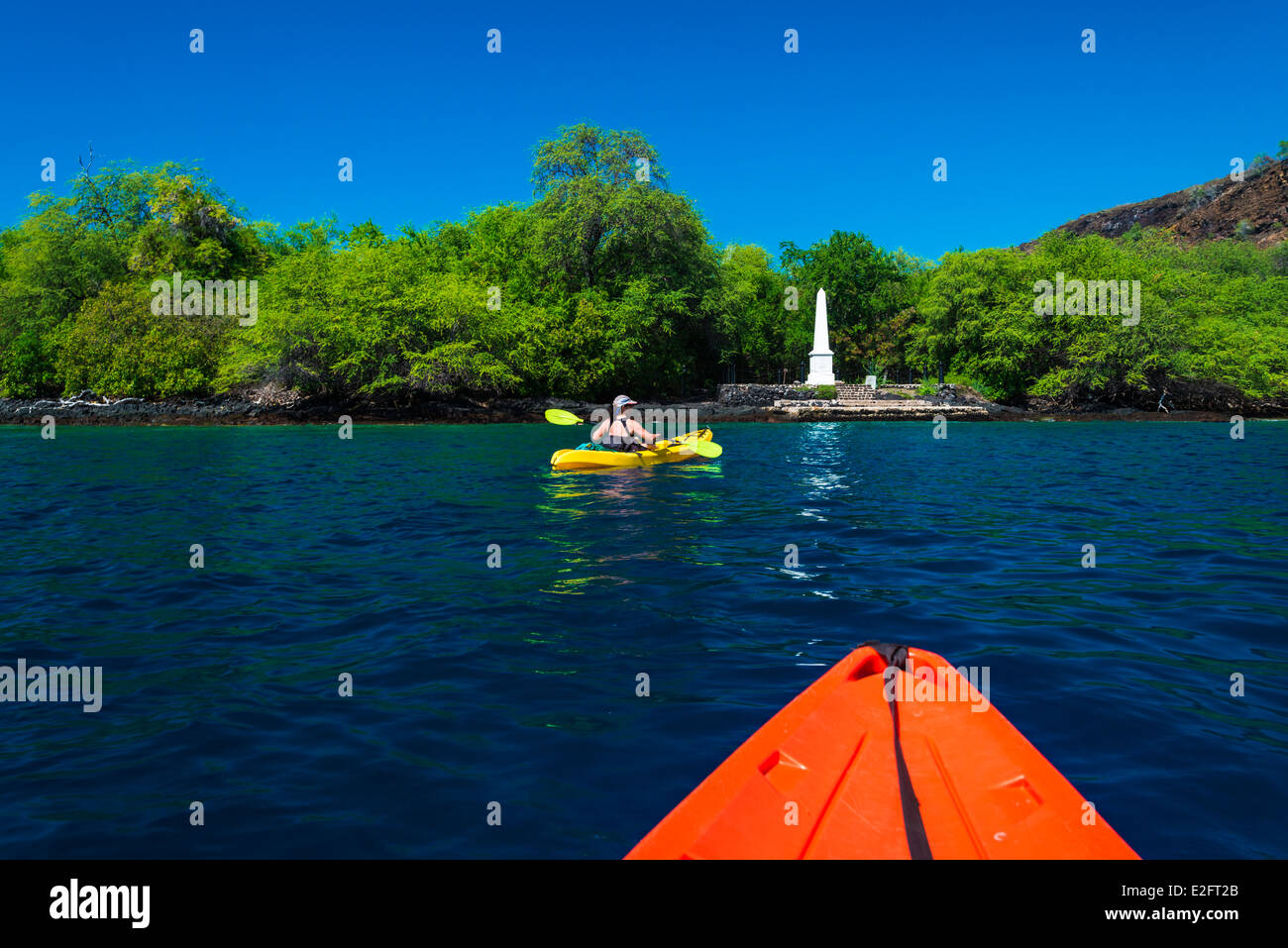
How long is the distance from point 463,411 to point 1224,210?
116916 millimetres

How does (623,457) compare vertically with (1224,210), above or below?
below

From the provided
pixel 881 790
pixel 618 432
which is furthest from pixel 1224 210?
pixel 881 790

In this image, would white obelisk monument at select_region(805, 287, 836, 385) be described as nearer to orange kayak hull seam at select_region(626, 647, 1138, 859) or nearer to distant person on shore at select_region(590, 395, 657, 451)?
distant person on shore at select_region(590, 395, 657, 451)

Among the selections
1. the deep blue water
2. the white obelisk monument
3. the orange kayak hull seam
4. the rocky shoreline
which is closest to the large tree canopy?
the rocky shoreline

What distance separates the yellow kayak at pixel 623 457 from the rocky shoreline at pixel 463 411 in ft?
81.8

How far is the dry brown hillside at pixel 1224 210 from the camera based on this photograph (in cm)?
9712

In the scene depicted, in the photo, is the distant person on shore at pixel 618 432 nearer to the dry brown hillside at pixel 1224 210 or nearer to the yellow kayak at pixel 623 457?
the yellow kayak at pixel 623 457

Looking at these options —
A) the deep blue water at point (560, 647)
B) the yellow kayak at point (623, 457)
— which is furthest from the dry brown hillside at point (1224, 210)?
the deep blue water at point (560, 647)

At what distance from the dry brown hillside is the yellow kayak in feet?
300

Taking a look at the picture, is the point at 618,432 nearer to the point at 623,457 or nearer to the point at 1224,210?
the point at 623,457

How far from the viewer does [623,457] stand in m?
17.4

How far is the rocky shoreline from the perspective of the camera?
146 ft

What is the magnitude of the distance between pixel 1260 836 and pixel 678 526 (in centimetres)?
812

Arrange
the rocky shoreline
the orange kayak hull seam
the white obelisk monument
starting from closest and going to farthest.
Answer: the orange kayak hull seam
the rocky shoreline
the white obelisk monument
